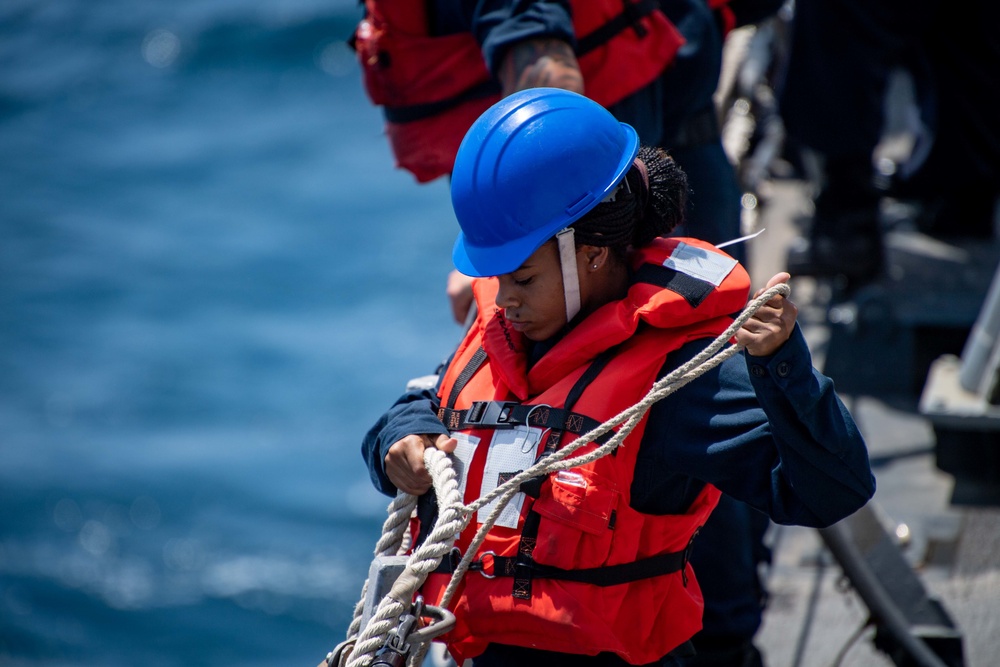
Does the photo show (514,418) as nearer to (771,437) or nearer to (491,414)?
(491,414)

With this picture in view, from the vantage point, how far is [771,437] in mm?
1772

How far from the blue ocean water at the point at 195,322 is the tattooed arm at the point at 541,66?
6.90m

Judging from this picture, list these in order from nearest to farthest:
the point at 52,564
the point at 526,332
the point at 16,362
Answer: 1. the point at 526,332
2. the point at 52,564
3. the point at 16,362

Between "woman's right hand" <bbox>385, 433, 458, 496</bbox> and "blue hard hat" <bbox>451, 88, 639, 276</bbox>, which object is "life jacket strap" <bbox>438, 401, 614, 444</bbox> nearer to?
"woman's right hand" <bbox>385, 433, 458, 496</bbox>

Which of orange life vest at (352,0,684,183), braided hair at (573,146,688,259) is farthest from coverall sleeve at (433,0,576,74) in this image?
braided hair at (573,146,688,259)

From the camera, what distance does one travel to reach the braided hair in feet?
6.26

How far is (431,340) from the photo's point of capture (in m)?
13.7

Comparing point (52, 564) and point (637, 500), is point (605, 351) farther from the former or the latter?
point (52, 564)

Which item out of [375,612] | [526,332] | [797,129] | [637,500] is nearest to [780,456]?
[637,500]

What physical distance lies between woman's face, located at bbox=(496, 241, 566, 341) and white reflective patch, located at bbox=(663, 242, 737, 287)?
19 cm

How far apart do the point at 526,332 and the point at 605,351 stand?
0.15 meters

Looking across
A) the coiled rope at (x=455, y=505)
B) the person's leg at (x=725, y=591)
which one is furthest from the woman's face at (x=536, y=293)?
the person's leg at (x=725, y=591)

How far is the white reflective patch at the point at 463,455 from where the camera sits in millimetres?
1977

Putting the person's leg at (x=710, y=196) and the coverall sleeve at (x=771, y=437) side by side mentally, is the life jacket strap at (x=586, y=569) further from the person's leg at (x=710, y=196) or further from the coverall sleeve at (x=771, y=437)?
the person's leg at (x=710, y=196)
